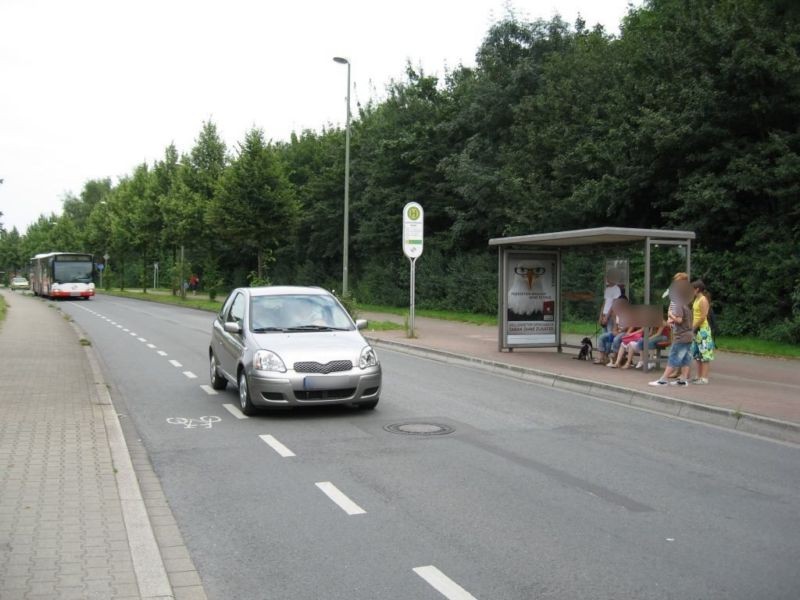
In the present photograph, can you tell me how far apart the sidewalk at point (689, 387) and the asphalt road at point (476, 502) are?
0.46 meters

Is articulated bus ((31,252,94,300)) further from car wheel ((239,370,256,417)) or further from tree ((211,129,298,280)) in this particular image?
car wheel ((239,370,256,417))

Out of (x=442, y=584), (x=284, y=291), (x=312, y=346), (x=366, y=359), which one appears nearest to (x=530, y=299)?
(x=284, y=291)

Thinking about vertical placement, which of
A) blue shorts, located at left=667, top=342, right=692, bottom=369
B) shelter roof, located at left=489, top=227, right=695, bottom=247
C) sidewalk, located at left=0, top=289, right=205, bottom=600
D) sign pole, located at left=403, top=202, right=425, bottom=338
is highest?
sign pole, located at left=403, top=202, right=425, bottom=338

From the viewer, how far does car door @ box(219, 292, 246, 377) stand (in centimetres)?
1040

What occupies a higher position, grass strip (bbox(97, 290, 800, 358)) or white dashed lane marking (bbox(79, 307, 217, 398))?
grass strip (bbox(97, 290, 800, 358))

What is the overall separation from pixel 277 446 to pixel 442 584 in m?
3.95

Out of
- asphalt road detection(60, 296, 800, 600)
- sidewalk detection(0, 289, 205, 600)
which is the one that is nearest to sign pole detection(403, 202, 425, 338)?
asphalt road detection(60, 296, 800, 600)

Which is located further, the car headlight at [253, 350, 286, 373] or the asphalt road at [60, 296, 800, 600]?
the car headlight at [253, 350, 286, 373]

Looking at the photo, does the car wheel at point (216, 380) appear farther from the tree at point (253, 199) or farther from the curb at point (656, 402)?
the tree at point (253, 199)

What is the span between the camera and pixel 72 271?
49.7 m

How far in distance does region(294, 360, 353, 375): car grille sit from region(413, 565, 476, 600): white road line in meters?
4.87

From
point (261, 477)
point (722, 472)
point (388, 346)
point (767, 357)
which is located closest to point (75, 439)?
point (261, 477)

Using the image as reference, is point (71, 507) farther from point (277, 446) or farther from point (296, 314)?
point (296, 314)

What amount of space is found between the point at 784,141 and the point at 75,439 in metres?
16.5
